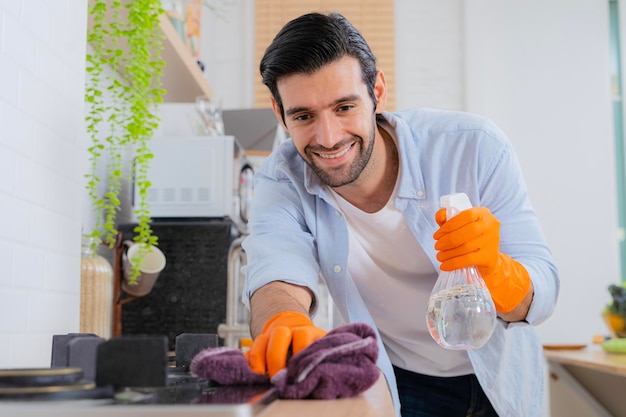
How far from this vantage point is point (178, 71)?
2.95 metres

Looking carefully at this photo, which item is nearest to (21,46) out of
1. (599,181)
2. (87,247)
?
(87,247)

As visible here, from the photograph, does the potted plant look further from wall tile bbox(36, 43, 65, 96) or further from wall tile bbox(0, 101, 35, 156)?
wall tile bbox(0, 101, 35, 156)

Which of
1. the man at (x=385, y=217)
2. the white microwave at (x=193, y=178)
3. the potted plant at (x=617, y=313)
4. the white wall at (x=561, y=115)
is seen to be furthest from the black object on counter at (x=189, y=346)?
the white wall at (x=561, y=115)

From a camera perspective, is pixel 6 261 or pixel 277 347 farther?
pixel 6 261

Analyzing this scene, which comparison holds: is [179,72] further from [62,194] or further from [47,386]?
[47,386]

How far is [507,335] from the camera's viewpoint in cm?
177

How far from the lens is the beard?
168cm

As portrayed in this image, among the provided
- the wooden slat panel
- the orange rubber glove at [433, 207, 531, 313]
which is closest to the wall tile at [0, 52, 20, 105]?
the orange rubber glove at [433, 207, 531, 313]

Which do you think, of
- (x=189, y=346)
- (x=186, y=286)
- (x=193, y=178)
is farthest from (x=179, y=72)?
(x=189, y=346)

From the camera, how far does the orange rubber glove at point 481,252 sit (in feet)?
4.38

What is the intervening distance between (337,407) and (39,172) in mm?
994

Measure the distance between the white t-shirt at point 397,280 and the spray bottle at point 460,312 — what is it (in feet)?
1.61

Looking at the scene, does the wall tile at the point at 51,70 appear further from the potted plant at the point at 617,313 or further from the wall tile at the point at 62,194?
the potted plant at the point at 617,313

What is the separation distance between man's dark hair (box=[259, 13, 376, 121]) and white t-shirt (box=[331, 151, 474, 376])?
11.7 inches
